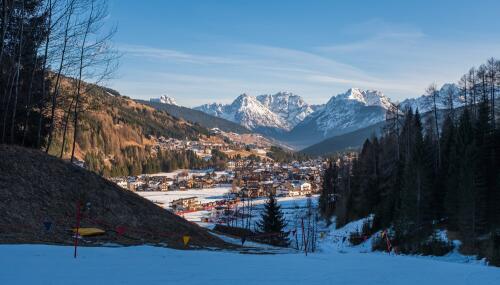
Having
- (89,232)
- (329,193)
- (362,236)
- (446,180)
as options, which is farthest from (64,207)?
(329,193)

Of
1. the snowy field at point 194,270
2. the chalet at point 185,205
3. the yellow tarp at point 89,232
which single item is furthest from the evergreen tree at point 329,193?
the snowy field at point 194,270

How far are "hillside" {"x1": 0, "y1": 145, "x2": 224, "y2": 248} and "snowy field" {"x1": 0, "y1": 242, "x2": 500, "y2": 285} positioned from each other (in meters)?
3.43

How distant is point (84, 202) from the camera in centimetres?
2009

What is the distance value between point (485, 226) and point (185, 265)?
37137 mm

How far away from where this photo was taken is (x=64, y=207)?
18891 mm

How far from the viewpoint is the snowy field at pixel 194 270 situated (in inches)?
367

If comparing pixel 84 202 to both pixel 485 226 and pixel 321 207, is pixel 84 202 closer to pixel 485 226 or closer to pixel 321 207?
pixel 485 226

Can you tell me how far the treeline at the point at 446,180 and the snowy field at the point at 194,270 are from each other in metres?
16.9

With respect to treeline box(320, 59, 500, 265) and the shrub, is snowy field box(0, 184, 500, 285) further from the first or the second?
the shrub

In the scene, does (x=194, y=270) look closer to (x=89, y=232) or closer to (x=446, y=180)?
(x=89, y=232)

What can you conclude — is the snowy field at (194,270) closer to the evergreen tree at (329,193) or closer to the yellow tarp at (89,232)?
the yellow tarp at (89,232)

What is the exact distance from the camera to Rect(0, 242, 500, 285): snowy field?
30.6 ft

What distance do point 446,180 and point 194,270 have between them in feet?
143

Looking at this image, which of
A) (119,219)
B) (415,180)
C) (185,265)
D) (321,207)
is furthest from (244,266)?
(321,207)
